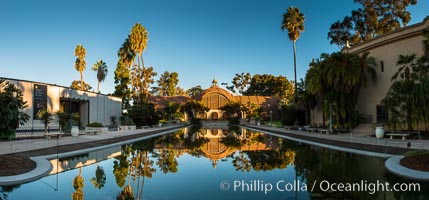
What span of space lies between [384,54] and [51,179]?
2376 cm

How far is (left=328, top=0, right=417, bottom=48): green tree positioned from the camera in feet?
111

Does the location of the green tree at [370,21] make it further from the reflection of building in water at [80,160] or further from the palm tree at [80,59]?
the palm tree at [80,59]

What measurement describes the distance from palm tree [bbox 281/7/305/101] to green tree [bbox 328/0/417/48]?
5267 mm

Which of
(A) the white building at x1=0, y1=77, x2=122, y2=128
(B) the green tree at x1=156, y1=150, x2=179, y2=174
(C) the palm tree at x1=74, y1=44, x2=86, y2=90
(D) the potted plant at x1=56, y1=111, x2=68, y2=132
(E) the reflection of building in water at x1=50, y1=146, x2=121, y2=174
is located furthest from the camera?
(C) the palm tree at x1=74, y1=44, x2=86, y2=90

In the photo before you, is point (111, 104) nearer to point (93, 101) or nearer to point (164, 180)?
point (93, 101)

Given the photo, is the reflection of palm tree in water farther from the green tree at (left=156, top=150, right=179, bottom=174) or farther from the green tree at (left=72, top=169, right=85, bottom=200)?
the green tree at (left=72, top=169, right=85, bottom=200)

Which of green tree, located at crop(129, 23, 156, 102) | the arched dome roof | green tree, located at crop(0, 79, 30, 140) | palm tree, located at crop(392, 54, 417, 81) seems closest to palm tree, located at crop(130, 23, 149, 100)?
green tree, located at crop(129, 23, 156, 102)

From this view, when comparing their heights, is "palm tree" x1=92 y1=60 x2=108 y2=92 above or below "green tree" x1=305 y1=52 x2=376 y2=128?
above

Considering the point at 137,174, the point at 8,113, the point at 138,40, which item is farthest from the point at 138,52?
the point at 137,174

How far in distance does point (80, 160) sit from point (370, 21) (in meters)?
36.8

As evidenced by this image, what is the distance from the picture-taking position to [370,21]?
117 feet

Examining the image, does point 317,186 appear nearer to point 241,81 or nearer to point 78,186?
point 78,186

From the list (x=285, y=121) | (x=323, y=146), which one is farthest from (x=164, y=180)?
(x=285, y=121)

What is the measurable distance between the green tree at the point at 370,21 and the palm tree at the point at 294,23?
527 centimetres
